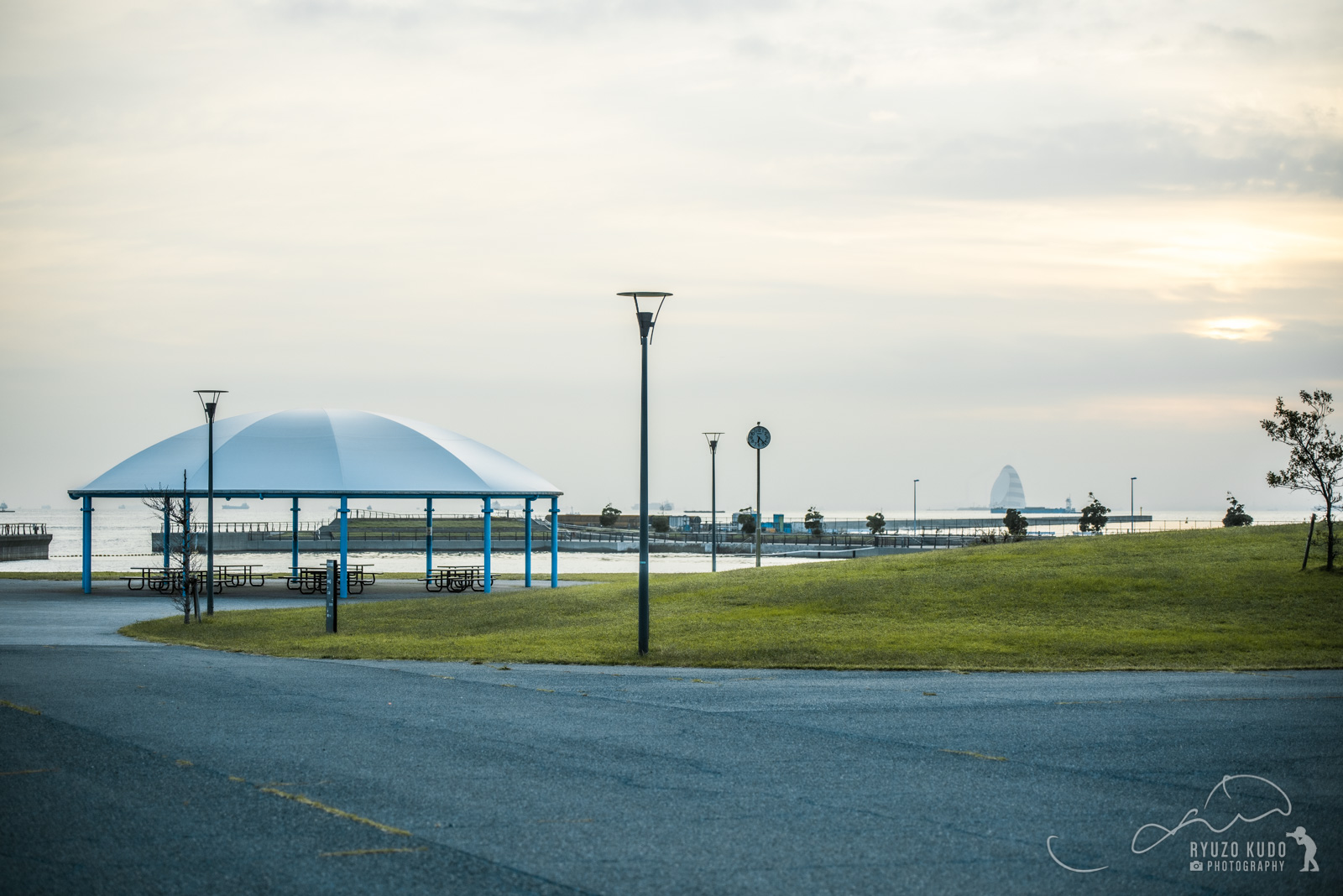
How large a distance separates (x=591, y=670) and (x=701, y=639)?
4523 millimetres

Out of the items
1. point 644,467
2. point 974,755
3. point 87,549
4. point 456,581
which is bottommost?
point 456,581

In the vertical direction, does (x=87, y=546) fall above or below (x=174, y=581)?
above

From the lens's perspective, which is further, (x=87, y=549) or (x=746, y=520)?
(x=746, y=520)

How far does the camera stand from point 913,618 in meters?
24.5

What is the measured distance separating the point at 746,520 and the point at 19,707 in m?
70.9

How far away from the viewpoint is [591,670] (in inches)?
685

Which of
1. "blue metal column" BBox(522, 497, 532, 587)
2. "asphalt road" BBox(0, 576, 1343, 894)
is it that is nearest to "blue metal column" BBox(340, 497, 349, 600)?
"blue metal column" BBox(522, 497, 532, 587)

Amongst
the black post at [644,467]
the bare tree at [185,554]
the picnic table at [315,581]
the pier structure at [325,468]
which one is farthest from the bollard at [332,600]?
the picnic table at [315,581]

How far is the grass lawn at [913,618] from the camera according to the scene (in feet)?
63.8

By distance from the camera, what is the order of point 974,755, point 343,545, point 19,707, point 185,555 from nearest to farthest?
point 974,755 < point 19,707 < point 185,555 < point 343,545

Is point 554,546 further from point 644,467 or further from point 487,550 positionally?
point 644,467

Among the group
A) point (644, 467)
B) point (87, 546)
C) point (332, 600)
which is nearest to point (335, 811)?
point (644, 467)

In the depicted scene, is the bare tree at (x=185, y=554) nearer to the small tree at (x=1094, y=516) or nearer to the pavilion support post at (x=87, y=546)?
the pavilion support post at (x=87, y=546)

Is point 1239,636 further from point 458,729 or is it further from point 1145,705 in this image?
point 458,729
